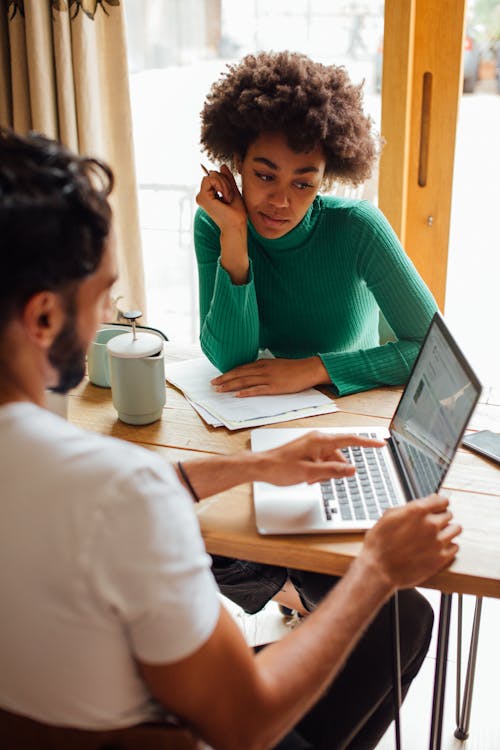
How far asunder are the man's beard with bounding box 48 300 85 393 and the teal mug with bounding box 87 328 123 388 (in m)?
0.68

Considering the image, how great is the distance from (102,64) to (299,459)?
74.1 inches

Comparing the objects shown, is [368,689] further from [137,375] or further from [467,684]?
[137,375]

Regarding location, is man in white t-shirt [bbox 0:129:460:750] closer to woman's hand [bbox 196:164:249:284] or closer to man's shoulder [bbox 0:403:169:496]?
man's shoulder [bbox 0:403:169:496]

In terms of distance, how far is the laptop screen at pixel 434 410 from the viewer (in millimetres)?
1088

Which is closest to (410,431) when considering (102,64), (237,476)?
(237,476)

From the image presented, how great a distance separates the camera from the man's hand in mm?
1013

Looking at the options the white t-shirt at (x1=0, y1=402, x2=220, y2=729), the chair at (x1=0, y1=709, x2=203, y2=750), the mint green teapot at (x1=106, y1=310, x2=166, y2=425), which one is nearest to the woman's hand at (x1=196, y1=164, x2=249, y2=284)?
the mint green teapot at (x1=106, y1=310, x2=166, y2=425)

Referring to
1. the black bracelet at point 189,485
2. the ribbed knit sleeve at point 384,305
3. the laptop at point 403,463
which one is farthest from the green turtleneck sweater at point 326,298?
the black bracelet at point 189,485

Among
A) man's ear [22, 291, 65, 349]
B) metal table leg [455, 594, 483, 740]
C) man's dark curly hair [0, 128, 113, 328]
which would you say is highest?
man's dark curly hair [0, 128, 113, 328]

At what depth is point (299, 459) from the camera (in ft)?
3.93

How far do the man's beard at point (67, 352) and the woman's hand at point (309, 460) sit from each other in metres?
0.41

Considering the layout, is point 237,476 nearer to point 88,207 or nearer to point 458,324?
point 88,207

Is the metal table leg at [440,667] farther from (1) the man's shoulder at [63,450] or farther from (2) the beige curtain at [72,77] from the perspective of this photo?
(2) the beige curtain at [72,77]

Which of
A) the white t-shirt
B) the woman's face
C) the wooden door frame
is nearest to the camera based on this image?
the white t-shirt
